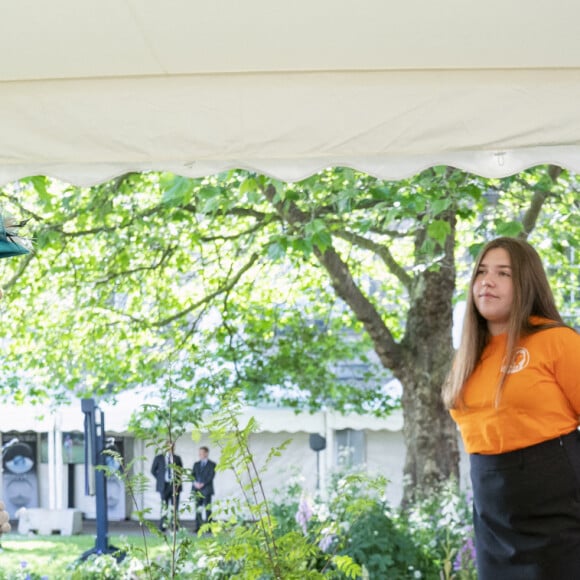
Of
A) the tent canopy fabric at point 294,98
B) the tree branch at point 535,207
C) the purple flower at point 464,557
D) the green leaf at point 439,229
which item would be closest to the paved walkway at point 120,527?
the tree branch at point 535,207

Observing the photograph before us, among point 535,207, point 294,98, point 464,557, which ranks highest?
point 535,207

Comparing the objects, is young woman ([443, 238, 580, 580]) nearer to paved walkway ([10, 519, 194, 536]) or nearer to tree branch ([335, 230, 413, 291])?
tree branch ([335, 230, 413, 291])

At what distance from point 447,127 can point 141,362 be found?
6.89 meters

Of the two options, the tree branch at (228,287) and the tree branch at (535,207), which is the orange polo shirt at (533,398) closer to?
the tree branch at (535,207)

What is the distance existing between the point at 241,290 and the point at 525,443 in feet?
21.4

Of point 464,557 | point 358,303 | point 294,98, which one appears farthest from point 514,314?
point 358,303

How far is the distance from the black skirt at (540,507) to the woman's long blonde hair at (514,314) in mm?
241

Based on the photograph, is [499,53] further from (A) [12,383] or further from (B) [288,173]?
(A) [12,383]

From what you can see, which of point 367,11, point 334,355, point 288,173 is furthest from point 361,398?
point 367,11

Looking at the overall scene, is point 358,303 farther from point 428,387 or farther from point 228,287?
point 228,287

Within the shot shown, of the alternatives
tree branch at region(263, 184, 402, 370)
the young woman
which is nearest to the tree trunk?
tree branch at region(263, 184, 402, 370)

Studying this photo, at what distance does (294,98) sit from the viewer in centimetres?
278

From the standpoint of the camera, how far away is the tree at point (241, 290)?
721cm

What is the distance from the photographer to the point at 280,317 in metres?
9.84
